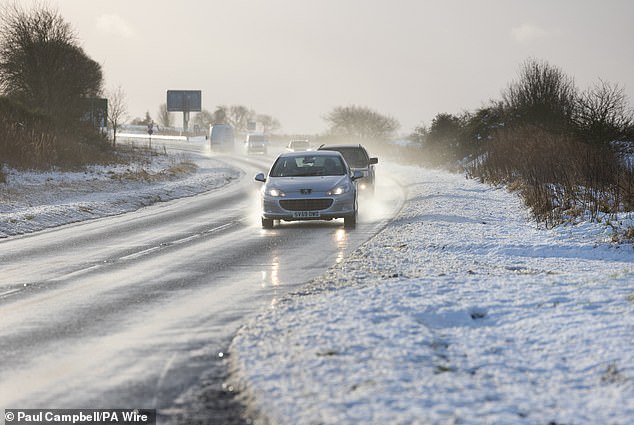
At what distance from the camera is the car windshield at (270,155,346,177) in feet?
62.0

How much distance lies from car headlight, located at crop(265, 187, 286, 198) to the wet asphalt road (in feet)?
2.53

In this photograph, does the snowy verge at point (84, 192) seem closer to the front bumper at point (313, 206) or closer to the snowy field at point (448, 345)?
the front bumper at point (313, 206)

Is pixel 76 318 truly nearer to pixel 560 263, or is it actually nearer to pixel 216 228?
pixel 560 263

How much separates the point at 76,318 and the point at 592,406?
5.15 metres

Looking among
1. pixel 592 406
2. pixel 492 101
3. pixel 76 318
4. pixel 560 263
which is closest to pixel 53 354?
pixel 76 318

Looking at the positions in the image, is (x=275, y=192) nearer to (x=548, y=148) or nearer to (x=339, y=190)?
(x=339, y=190)

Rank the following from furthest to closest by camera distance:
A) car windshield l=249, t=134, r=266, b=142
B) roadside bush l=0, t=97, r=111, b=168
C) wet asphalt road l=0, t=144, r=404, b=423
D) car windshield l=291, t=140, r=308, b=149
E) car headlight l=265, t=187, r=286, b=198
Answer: car windshield l=249, t=134, r=266, b=142
car windshield l=291, t=140, r=308, b=149
roadside bush l=0, t=97, r=111, b=168
car headlight l=265, t=187, r=286, b=198
wet asphalt road l=0, t=144, r=404, b=423

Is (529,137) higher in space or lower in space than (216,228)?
higher

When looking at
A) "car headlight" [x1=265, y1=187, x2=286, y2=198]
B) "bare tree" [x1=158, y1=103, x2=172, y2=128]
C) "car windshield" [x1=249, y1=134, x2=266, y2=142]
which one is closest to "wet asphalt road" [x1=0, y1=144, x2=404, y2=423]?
"car headlight" [x1=265, y1=187, x2=286, y2=198]

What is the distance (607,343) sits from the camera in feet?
21.5

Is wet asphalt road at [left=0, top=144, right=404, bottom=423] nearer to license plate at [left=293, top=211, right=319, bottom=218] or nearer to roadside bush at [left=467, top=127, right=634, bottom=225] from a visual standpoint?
license plate at [left=293, top=211, right=319, bottom=218]

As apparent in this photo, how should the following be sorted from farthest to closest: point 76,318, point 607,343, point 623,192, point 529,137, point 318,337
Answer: point 529,137 → point 623,192 → point 76,318 → point 318,337 → point 607,343

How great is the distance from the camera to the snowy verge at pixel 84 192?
68.1 feet

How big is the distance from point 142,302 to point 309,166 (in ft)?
33.6
